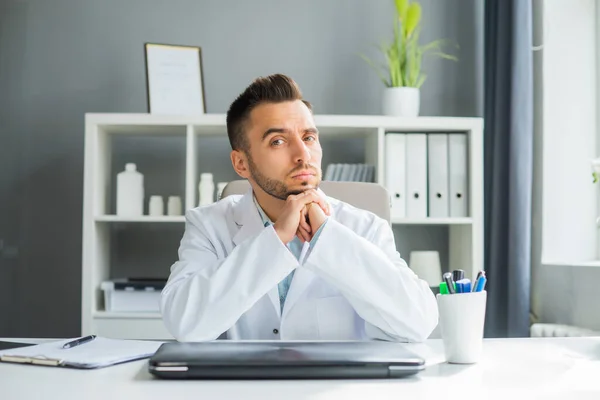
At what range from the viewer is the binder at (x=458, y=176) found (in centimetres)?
293

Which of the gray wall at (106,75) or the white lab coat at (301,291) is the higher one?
the gray wall at (106,75)

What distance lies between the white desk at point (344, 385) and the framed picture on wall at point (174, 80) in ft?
6.34

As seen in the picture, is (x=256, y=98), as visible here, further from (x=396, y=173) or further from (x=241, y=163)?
(x=396, y=173)

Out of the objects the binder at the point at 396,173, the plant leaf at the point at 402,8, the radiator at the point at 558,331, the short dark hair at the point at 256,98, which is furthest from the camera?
the plant leaf at the point at 402,8

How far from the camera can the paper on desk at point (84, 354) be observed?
1.10 meters

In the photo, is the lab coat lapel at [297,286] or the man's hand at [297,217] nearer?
the man's hand at [297,217]

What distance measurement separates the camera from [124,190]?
2928 mm

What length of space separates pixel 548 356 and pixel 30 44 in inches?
107

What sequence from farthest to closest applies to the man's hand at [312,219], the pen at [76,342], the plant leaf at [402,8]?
the plant leaf at [402,8] < the man's hand at [312,219] < the pen at [76,342]

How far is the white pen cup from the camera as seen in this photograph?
1.15m

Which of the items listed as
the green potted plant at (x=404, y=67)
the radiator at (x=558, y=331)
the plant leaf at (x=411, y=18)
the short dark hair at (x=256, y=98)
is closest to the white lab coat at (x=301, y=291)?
the short dark hair at (x=256, y=98)

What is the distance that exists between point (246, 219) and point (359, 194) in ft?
1.05

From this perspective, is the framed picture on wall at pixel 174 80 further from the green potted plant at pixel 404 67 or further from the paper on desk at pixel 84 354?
the paper on desk at pixel 84 354

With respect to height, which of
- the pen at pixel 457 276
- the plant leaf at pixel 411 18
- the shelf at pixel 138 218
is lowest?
the pen at pixel 457 276
